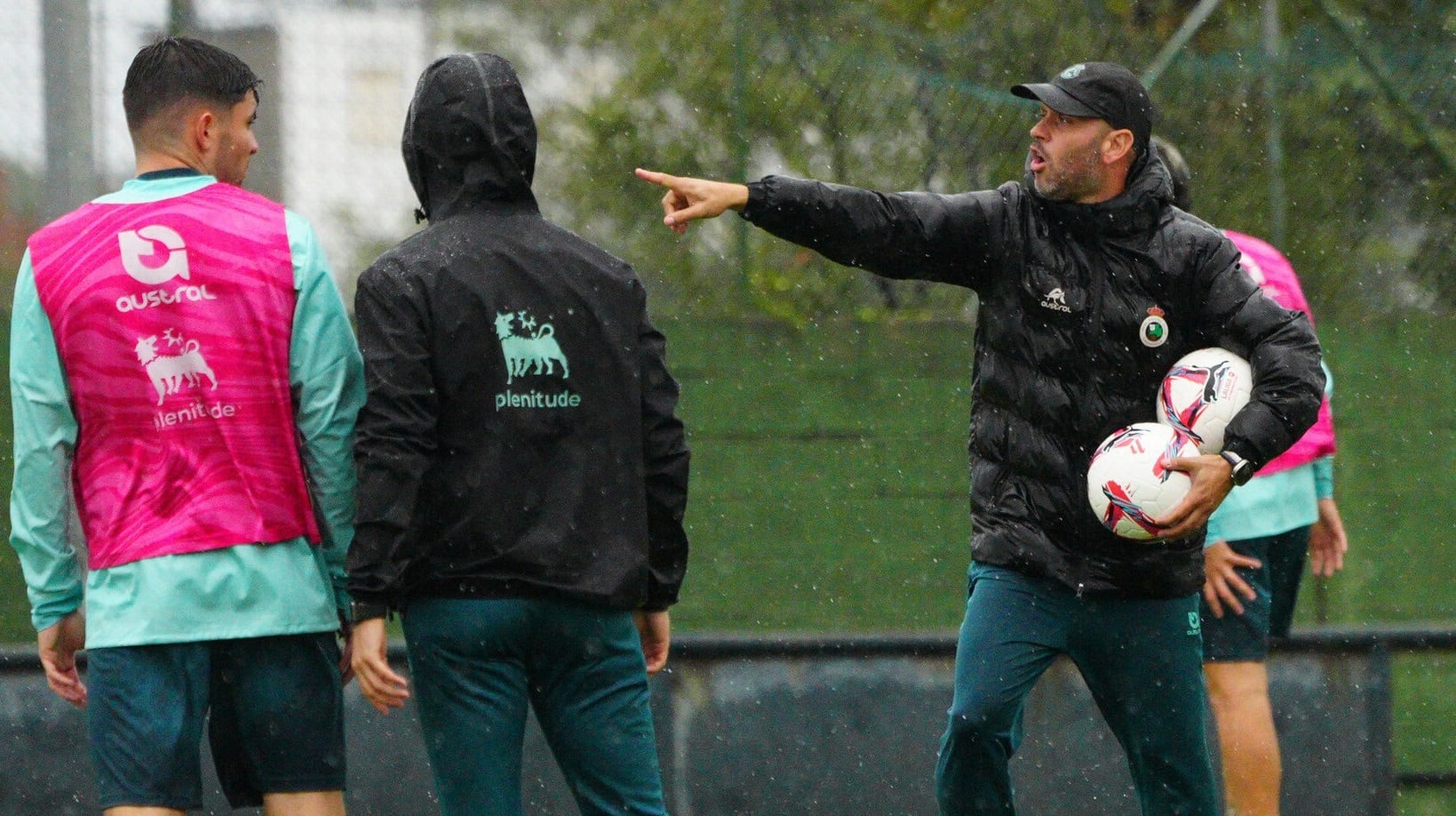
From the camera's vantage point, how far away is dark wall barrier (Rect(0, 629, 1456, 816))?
19.8 ft

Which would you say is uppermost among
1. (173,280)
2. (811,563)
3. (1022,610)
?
(173,280)

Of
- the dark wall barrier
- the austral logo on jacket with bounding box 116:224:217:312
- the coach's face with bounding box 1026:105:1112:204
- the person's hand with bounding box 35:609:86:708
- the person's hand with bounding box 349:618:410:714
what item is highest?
the coach's face with bounding box 1026:105:1112:204

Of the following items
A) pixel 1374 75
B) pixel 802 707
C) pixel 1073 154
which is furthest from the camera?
pixel 1374 75

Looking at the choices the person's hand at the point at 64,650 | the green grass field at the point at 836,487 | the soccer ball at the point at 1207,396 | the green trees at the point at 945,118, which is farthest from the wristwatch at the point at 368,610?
the green trees at the point at 945,118

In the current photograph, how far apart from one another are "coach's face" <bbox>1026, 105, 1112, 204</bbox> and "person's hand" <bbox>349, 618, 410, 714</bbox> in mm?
1920

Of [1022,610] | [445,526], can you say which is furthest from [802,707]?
[445,526]

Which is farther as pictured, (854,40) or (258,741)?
(854,40)

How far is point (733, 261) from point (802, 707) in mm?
1588

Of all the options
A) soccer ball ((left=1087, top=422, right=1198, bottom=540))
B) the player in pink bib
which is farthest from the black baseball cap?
the player in pink bib

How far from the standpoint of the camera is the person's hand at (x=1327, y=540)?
5.66 m

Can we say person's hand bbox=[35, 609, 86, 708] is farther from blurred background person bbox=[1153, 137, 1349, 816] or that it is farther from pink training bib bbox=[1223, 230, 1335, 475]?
pink training bib bbox=[1223, 230, 1335, 475]

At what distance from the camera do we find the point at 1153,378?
425 centimetres

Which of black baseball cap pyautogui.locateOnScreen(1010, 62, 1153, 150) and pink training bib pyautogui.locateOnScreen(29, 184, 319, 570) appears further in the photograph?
black baseball cap pyautogui.locateOnScreen(1010, 62, 1153, 150)

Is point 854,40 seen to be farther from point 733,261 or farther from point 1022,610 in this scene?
point 1022,610
